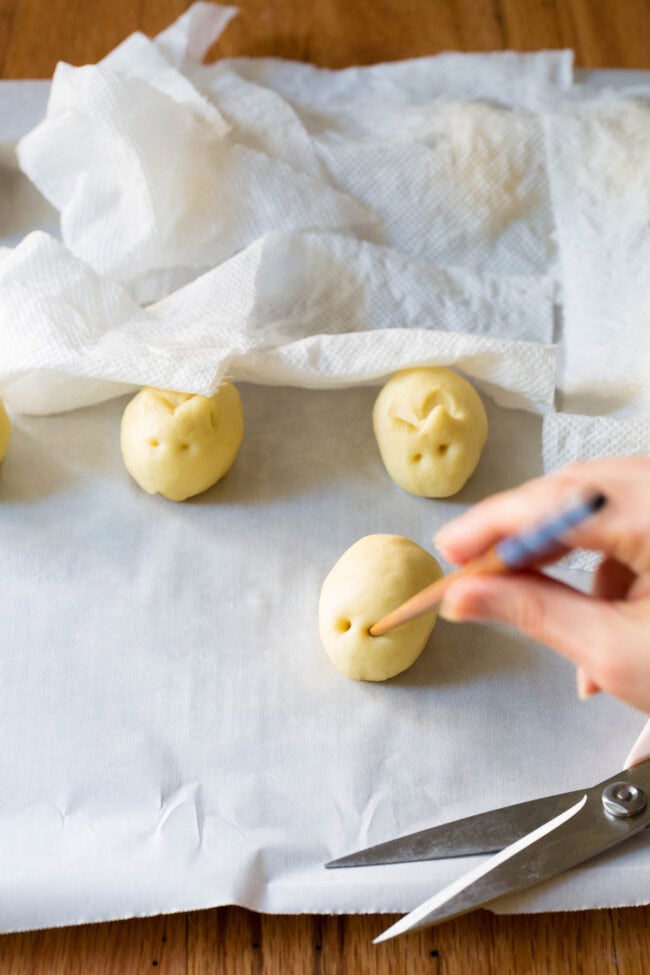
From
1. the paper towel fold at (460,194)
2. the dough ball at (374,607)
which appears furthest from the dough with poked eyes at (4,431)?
the paper towel fold at (460,194)

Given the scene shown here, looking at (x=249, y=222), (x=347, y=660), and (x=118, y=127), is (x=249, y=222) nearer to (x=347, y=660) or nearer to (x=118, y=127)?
(x=118, y=127)

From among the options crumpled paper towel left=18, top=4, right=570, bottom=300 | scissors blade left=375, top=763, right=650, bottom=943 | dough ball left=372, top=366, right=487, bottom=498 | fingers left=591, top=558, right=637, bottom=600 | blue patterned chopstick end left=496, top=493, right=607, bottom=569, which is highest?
blue patterned chopstick end left=496, top=493, right=607, bottom=569

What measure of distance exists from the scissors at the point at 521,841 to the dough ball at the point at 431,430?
336 millimetres

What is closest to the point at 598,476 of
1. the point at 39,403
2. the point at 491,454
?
the point at 491,454

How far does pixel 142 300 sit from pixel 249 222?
0.15m

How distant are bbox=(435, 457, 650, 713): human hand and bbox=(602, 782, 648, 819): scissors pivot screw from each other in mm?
200

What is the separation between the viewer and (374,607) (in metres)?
0.92

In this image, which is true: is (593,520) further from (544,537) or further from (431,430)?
(431,430)

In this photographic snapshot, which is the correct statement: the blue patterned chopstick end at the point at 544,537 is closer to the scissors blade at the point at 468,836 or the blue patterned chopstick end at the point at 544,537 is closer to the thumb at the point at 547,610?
the thumb at the point at 547,610

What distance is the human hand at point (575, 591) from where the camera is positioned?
0.64 m

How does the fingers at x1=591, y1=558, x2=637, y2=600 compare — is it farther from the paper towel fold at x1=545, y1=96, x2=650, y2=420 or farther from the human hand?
the paper towel fold at x1=545, y1=96, x2=650, y2=420

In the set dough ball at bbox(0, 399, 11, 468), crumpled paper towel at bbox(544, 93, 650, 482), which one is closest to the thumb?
crumpled paper towel at bbox(544, 93, 650, 482)

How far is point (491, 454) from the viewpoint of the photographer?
1.11 metres

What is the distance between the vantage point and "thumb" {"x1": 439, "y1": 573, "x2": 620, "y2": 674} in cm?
64
